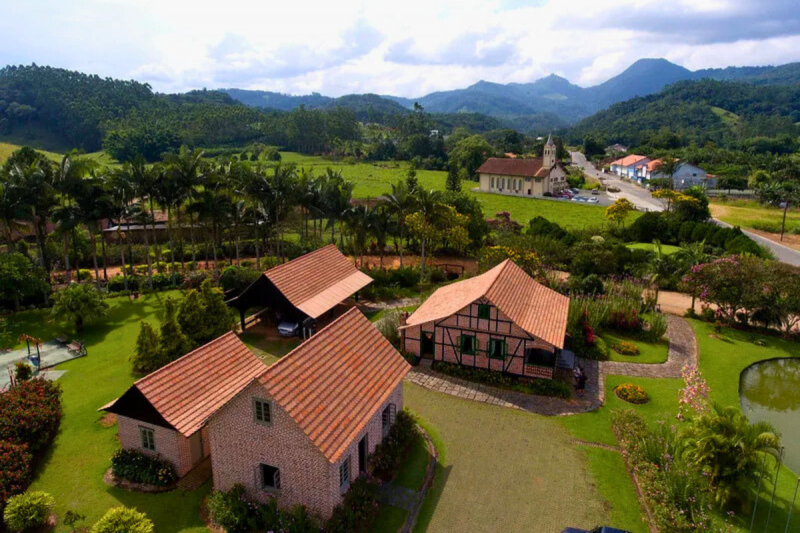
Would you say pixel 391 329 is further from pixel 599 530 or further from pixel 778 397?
pixel 778 397

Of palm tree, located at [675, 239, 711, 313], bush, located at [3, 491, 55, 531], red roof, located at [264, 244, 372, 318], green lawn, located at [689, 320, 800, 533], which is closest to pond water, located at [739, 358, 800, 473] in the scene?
green lawn, located at [689, 320, 800, 533]

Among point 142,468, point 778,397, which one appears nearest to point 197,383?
point 142,468

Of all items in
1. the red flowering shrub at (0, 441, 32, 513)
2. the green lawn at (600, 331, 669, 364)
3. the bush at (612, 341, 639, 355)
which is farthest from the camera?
the bush at (612, 341, 639, 355)

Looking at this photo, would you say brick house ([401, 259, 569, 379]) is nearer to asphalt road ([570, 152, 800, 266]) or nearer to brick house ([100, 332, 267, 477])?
brick house ([100, 332, 267, 477])

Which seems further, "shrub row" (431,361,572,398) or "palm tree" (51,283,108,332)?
"palm tree" (51,283,108,332)

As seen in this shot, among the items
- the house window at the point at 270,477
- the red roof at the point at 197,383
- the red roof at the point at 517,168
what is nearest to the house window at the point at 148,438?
the red roof at the point at 197,383
